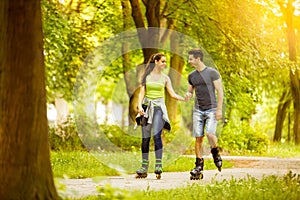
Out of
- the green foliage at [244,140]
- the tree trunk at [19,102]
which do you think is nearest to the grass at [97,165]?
the tree trunk at [19,102]

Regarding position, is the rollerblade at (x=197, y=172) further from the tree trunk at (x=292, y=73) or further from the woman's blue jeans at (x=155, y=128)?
the tree trunk at (x=292, y=73)

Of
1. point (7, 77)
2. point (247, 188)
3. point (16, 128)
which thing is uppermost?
point (7, 77)

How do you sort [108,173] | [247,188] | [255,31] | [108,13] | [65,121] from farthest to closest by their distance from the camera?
[108,13] < [65,121] < [255,31] < [108,173] < [247,188]

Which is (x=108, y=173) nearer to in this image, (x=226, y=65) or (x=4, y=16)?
(x=4, y=16)

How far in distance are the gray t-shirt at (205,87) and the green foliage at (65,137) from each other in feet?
37.9

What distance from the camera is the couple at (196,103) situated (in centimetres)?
1284

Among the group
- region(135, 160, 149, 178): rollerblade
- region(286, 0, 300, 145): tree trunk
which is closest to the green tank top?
region(135, 160, 149, 178): rollerblade

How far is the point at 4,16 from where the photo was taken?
7582 mm

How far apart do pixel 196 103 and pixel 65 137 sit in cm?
1307

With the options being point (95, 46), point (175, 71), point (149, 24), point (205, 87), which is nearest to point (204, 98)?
point (205, 87)

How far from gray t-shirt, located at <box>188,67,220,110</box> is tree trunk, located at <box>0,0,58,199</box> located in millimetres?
5689

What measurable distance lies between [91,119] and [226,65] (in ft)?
28.1

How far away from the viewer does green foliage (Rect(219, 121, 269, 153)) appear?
26547 millimetres

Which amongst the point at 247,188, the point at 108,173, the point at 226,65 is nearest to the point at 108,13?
the point at 226,65
